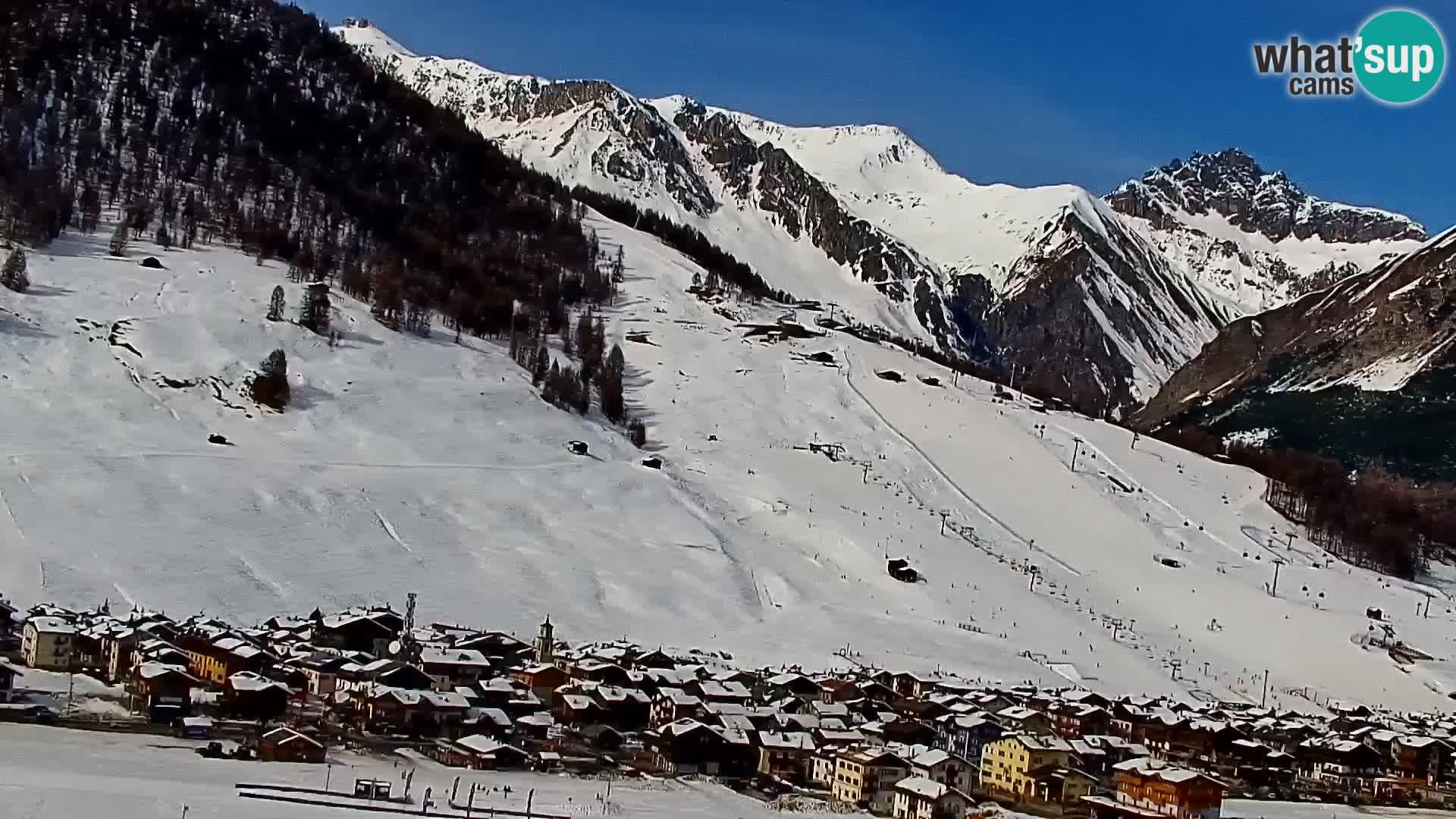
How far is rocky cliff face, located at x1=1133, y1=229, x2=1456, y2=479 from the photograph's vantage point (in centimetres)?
11525

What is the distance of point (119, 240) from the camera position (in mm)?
82375

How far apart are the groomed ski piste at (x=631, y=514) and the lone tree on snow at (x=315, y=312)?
4.16ft

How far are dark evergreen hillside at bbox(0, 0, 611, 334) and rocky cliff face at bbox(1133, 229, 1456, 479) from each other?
57800 mm

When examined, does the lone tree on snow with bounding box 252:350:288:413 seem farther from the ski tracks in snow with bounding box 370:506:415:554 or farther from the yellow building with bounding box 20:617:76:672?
the yellow building with bounding box 20:617:76:672

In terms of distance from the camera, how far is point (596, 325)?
320 ft

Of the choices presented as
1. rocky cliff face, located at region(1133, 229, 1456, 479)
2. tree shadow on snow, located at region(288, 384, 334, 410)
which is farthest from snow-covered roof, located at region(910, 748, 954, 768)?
rocky cliff face, located at region(1133, 229, 1456, 479)

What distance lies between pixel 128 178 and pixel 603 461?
48600mm

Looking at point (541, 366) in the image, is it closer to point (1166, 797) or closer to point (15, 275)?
point (15, 275)

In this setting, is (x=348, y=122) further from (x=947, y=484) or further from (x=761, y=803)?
(x=761, y=803)

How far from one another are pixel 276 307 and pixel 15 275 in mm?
11720

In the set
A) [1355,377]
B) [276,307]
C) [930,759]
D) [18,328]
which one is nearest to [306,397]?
[276,307]

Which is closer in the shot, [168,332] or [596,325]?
[168,332]

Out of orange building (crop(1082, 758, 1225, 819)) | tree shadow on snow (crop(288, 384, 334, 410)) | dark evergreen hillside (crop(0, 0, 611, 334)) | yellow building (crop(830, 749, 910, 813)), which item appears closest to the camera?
yellow building (crop(830, 749, 910, 813))

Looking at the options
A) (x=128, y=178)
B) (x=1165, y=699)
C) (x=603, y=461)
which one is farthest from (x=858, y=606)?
(x=128, y=178)
